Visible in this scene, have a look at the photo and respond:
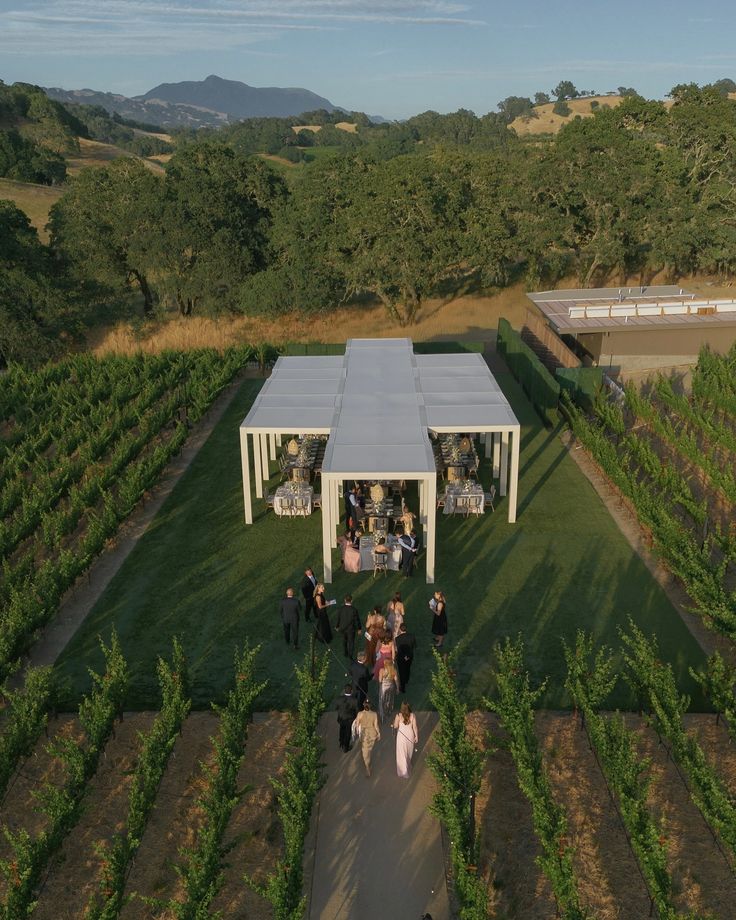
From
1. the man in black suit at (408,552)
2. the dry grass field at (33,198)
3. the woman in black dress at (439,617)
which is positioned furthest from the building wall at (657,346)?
the dry grass field at (33,198)

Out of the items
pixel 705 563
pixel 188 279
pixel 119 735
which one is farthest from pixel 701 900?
pixel 188 279

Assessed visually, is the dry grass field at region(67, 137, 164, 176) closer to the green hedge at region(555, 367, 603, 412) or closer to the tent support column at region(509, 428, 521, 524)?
the green hedge at region(555, 367, 603, 412)

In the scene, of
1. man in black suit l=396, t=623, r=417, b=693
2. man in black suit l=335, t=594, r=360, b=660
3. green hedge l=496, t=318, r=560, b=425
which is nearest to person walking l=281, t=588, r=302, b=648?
man in black suit l=335, t=594, r=360, b=660

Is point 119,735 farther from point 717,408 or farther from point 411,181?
point 411,181

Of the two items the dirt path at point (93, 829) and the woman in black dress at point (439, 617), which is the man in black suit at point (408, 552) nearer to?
the woman in black dress at point (439, 617)

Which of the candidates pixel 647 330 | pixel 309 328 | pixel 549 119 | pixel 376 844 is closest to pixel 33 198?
pixel 309 328

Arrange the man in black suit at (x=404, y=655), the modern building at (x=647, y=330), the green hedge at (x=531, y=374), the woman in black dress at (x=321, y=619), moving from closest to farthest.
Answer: the man in black suit at (x=404, y=655) → the woman in black dress at (x=321, y=619) → the green hedge at (x=531, y=374) → the modern building at (x=647, y=330)

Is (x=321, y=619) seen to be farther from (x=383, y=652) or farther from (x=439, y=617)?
(x=439, y=617)
